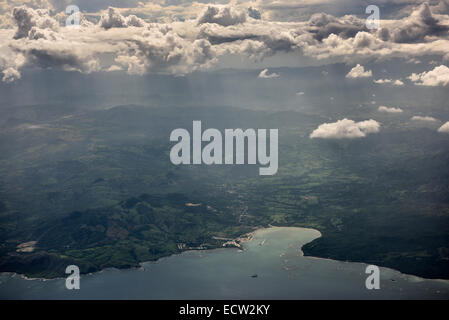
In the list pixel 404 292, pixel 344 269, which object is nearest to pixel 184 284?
pixel 344 269
